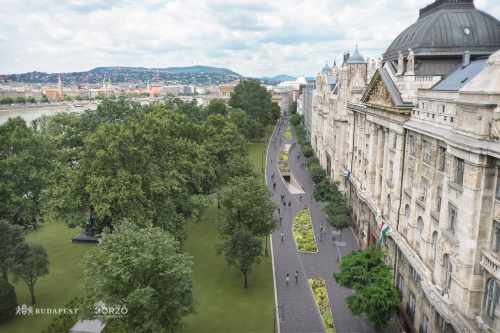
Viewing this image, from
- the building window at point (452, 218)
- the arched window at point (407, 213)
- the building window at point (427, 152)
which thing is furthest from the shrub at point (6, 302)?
the building window at point (427, 152)

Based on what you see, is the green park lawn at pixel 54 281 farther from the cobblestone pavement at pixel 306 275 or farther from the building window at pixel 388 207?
the building window at pixel 388 207

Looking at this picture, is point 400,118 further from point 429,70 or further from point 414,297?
point 414,297

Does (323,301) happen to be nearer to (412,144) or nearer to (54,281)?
(412,144)

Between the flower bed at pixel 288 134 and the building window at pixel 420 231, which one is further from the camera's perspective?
the flower bed at pixel 288 134

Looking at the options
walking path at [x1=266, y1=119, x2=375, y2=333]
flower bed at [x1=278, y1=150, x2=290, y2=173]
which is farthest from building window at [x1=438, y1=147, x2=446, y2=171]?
flower bed at [x1=278, y1=150, x2=290, y2=173]

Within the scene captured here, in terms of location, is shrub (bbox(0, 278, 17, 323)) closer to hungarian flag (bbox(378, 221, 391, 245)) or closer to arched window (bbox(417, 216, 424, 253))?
arched window (bbox(417, 216, 424, 253))

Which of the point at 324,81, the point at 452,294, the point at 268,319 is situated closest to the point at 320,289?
the point at 268,319
